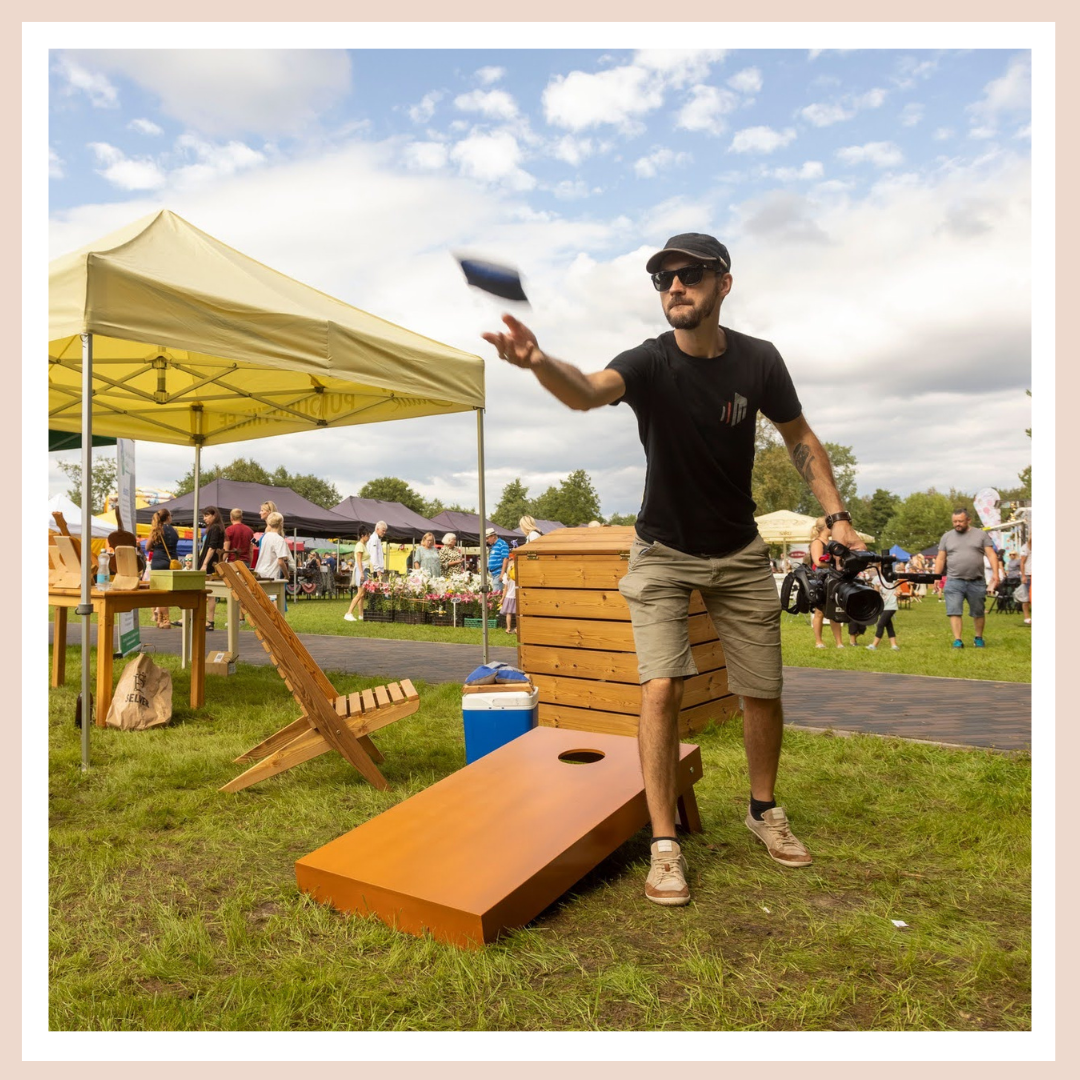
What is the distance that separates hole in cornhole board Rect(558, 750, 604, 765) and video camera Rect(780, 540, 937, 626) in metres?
1.09

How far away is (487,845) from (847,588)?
1.55 meters

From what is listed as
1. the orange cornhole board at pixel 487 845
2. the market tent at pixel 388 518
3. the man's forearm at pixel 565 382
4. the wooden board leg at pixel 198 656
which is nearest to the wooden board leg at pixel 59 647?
the wooden board leg at pixel 198 656

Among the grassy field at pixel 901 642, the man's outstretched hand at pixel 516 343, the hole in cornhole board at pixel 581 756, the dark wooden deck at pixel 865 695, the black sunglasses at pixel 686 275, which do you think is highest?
the black sunglasses at pixel 686 275

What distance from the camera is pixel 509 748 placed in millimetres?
3730

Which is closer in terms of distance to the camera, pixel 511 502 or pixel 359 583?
pixel 359 583

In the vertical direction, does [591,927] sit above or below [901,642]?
above

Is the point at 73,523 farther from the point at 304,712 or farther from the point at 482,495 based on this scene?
the point at 304,712

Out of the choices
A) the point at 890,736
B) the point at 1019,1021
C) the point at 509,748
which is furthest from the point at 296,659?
the point at 890,736

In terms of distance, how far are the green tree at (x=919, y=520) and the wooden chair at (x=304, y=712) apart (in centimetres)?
9994

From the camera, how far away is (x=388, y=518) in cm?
2841

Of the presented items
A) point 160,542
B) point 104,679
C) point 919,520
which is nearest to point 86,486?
point 104,679

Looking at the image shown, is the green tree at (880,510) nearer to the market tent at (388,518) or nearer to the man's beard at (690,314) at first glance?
the market tent at (388,518)

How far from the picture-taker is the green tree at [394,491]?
314ft
